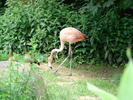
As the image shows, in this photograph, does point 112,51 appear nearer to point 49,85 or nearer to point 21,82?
point 49,85

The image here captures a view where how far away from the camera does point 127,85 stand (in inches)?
12.0

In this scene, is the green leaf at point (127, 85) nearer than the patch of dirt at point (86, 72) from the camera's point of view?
Yes

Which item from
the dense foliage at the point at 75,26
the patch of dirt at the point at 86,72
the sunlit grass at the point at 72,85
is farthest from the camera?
the dense foliage at the point at 75,26

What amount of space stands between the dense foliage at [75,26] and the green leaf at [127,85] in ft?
21.1

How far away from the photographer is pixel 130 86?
0.30m

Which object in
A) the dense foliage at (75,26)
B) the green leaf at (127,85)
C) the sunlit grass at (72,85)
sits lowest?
the sunlit grass at (72,85)

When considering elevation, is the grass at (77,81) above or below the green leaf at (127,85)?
below

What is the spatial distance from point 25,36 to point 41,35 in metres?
0.80

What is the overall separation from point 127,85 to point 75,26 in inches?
296

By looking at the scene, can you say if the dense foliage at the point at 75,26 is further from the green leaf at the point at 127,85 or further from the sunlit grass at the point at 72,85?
the green leaf at the point at 127,85

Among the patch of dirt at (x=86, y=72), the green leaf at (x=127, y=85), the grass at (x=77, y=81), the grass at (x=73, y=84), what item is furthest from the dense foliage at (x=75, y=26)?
the green leaf at (x=127, y=85)

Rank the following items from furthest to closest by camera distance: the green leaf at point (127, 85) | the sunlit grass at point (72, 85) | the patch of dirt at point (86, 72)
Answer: the patch of dirt at point (86, 72)
the sunlit grass at point (72, 85)
the green leaf at point (127, 85)

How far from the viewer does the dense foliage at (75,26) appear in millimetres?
7348

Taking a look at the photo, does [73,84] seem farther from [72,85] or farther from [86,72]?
[86,72]
